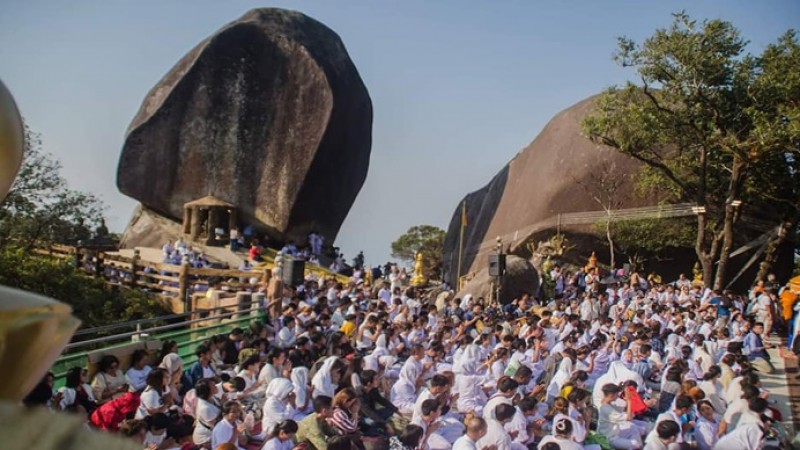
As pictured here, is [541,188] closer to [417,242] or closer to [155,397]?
[417,242]

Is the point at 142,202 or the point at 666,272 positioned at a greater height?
the point at 142,202

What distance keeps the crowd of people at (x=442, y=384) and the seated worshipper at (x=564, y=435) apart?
0.02 m

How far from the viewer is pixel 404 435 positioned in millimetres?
6555

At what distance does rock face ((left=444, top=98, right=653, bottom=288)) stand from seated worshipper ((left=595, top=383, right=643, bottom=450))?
47.2ft

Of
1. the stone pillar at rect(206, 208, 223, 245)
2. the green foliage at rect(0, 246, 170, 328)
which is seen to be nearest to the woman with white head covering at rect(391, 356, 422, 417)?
the green foliage at rect(0, 246, 170, 328)

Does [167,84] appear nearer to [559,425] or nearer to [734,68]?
[734,68]

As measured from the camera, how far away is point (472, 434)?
5883 millimetres

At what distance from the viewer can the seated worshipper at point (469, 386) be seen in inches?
331

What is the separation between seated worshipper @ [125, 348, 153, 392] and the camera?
22.5 ft

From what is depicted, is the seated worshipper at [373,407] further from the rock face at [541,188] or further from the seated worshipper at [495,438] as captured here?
the rock face at [541,188]

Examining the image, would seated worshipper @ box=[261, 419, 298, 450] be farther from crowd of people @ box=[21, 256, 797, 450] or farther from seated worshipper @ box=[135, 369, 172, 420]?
seated worshipper @ box=[135, 369, 172, 420]

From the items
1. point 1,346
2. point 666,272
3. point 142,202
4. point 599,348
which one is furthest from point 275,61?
point 1,346

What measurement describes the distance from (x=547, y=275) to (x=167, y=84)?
16.7m

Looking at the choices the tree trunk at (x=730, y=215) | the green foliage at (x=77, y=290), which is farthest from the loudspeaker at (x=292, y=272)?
the tree trunk at (x=730, y=215)
